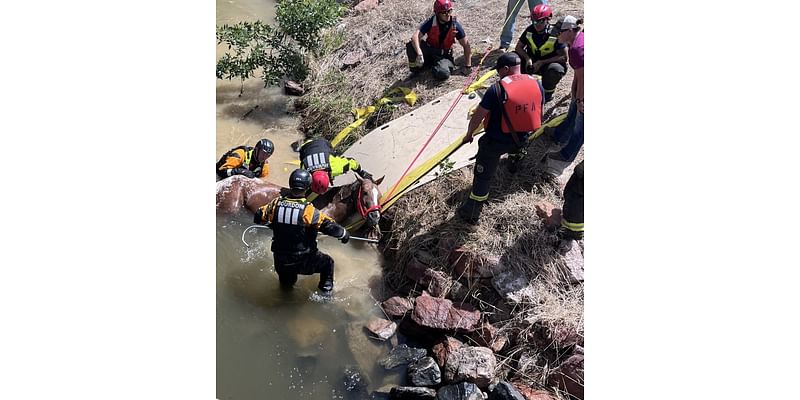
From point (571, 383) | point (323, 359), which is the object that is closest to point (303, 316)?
point (323, 359)

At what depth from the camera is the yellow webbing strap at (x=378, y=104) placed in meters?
7.94

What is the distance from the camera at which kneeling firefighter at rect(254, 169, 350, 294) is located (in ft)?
18.1

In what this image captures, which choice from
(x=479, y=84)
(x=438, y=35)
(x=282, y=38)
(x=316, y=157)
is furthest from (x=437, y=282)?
(x=282, y=38)

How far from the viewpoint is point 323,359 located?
5703 millimetres

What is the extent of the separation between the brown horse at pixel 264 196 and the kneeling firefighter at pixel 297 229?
110 centimetres

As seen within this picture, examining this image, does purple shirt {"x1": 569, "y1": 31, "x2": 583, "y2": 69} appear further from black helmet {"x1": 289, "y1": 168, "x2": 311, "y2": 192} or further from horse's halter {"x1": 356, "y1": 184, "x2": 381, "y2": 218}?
black helmet {"x1": 289, "y1": 168, "x2": 311, "y2": 192}

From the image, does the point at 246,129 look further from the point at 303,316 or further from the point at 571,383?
the point at 571,383

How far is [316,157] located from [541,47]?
2686 millimetres

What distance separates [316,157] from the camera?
643cm

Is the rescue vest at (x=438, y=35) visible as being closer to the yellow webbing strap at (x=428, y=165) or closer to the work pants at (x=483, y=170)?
the yellow webbing strap at (x=428, y=165)

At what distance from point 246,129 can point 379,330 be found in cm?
399

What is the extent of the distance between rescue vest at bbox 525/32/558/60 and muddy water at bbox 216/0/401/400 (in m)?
2.78

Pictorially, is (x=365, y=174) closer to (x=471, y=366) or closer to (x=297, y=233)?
(x=297, y=233)

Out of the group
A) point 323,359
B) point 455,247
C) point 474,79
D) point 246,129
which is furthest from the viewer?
point 246,129
